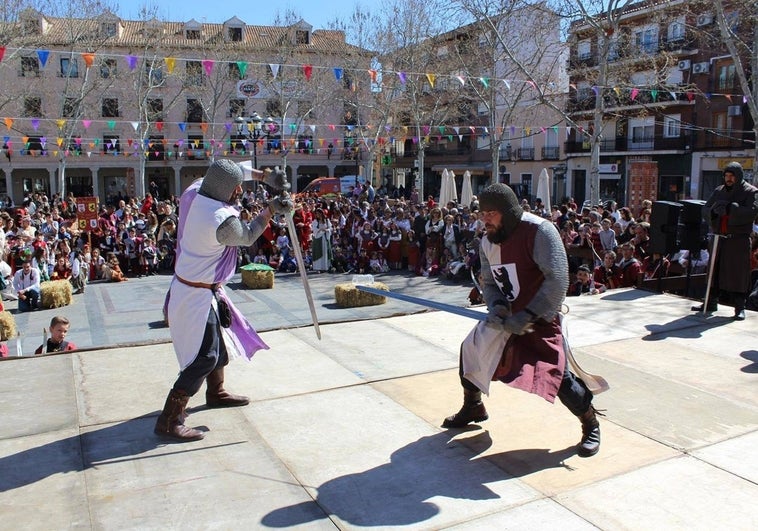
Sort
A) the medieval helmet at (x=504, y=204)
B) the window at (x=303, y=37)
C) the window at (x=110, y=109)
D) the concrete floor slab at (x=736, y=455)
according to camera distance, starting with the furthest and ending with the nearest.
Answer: the window at (x=110, y=109) → the window at (x=303, y=37) → the medieval helmet at (x=504, y=204) → the concrete floor slab at (x=736, y=455)

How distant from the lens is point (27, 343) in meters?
8.57

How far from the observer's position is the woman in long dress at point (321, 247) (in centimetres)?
1484

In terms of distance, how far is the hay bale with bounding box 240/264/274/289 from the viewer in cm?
1223

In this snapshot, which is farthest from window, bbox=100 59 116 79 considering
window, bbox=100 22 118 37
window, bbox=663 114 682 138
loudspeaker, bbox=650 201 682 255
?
loudspeaker, bbox=650 201 682 255

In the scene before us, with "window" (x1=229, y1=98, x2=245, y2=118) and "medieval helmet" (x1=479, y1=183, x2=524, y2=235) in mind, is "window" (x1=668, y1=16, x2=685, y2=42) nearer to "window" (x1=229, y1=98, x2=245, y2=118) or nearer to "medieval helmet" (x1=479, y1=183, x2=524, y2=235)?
"window" (x1=229, y1=98, x2=245, y2=118)

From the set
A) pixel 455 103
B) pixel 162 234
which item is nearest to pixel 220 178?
pixel 162 234

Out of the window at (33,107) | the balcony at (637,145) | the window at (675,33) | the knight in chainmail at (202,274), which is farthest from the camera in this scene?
the window at (33,107)

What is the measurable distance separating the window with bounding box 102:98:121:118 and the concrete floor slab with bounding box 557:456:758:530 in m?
41.7

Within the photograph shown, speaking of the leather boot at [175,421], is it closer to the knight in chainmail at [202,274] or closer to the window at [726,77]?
the knight in chainmail at [202,274]

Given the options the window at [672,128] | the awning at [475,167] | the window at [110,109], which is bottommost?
the awning at [475,167]

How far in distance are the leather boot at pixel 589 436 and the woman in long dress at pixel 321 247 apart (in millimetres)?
11403

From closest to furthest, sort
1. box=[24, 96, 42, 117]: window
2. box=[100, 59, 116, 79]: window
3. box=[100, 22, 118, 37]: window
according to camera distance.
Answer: box=[100, 22, 118, 37]: window → box=[100, 59, 116, 79]: window → box=[24, 96, 42, 117]: window

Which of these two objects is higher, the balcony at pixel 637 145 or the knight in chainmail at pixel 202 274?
the balcony at pixel 637 145

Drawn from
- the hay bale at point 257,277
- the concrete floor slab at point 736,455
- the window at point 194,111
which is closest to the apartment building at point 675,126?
the hay bale at point 257,277
